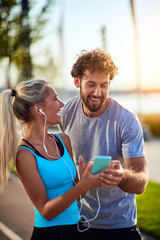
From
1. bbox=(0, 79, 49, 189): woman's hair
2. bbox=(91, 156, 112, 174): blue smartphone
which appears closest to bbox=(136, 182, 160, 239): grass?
bbox=(0, 79, 49, 189): woman's hair

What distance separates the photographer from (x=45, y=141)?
2.48 metres

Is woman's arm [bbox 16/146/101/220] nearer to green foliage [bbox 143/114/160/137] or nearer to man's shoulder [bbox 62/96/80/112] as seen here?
man's shoulder [bbox 62/96/80/112]

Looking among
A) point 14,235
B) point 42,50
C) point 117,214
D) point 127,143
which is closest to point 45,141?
point 127,143

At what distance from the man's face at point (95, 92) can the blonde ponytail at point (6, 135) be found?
606 millimetres

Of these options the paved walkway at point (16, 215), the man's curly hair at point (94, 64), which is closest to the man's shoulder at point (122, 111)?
the man's curly hair at point (94, 64)

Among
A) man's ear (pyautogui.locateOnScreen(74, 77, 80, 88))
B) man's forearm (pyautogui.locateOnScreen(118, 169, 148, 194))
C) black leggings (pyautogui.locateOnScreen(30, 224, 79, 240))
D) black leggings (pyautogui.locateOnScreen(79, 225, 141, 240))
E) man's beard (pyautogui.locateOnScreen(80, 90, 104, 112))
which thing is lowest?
black leggings (pyautogui.locateOnScreen(79, 225, 141, 240))

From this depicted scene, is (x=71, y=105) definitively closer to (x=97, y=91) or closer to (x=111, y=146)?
(x=97, y=91)

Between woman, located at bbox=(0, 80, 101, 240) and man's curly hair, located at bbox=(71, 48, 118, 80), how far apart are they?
1.18 feet

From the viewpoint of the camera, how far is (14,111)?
8.32 feet

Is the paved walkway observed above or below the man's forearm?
below

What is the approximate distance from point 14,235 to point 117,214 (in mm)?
2618

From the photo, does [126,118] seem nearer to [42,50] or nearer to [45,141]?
[45,141]

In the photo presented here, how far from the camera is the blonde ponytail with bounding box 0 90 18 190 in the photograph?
2413 mm

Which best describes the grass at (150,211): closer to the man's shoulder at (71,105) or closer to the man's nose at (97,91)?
the man's shoulder at (71,105)
